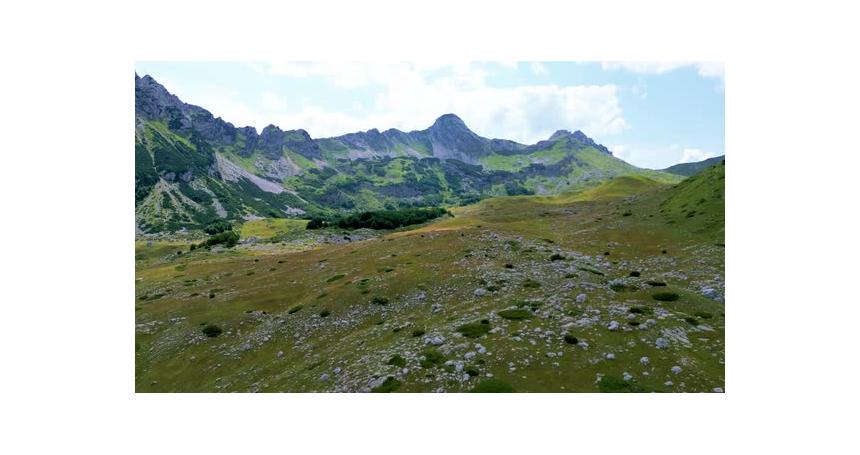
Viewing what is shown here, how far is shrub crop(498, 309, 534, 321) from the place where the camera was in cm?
2841

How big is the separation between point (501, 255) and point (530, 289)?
→ 12.5 meters

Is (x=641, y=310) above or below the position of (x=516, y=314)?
above

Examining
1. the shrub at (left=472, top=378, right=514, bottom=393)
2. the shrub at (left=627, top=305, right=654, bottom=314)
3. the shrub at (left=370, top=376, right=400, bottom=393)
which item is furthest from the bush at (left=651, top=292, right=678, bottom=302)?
the shrub at (left=370, top=376, right=400, bottom=393)

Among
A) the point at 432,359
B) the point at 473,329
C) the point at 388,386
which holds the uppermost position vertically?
the point at 473,329

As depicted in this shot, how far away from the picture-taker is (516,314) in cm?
2891

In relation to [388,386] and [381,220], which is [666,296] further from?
[381,220]

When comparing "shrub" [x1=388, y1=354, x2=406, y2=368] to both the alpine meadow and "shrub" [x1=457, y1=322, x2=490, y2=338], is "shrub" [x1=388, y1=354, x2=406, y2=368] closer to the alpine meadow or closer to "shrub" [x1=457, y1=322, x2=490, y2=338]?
the alpine meadow

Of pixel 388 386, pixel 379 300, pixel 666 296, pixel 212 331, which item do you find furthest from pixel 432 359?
pixel 212 331

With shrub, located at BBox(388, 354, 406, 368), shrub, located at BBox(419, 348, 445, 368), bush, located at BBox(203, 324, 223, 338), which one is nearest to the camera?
shrub, located at BBox(419, 348, 445, 368)

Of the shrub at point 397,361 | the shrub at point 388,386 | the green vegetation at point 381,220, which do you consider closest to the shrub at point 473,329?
the shrub at point 397,361

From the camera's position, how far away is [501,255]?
47469 mm

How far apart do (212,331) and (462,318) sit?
917 inches

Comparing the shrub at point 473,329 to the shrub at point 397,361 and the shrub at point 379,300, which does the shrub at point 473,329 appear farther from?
the shrub at point 379,300

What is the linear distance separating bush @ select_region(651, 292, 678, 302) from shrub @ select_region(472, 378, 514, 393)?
16.4 metres
